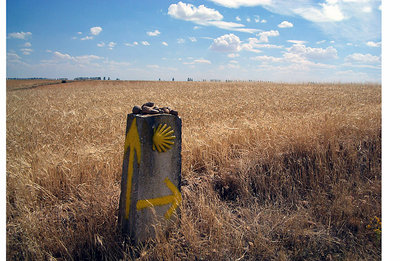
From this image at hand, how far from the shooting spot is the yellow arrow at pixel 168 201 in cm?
205

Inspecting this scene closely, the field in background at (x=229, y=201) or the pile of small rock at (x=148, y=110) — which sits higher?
the pile of small rock at (x=148, y=110)

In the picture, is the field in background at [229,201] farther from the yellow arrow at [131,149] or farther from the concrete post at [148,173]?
the yellow arrow at [131,149]

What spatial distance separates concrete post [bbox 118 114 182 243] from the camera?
6.56 feet

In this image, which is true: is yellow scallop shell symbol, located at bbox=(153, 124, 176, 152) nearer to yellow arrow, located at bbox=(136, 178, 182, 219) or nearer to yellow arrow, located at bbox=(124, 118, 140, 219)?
yellow arrow, located at bbox=(124, 118, 140, 219)

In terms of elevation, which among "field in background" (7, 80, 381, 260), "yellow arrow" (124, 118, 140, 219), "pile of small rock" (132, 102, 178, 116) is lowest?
"field in background" (7, 80, 381, 260)

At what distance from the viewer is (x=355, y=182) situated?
3.12m

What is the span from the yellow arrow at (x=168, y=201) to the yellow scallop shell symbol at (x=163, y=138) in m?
0.30

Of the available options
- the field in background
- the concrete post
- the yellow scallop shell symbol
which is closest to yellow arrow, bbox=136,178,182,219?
the concrete post

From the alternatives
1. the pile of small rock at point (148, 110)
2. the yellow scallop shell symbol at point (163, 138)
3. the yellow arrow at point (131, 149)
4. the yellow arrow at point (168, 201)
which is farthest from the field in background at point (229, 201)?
the pile of small rock at point (148, 110)

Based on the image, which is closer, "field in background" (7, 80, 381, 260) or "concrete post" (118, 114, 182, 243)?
"concrete post" (118, 114, 182, 243)

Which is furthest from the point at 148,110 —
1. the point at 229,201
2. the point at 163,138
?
the point at 229,201

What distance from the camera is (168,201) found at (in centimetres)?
220

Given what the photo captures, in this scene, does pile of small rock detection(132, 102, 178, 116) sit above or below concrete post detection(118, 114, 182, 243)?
A: above

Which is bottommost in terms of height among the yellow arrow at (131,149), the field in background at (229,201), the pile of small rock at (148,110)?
the field in background at (229,201)
